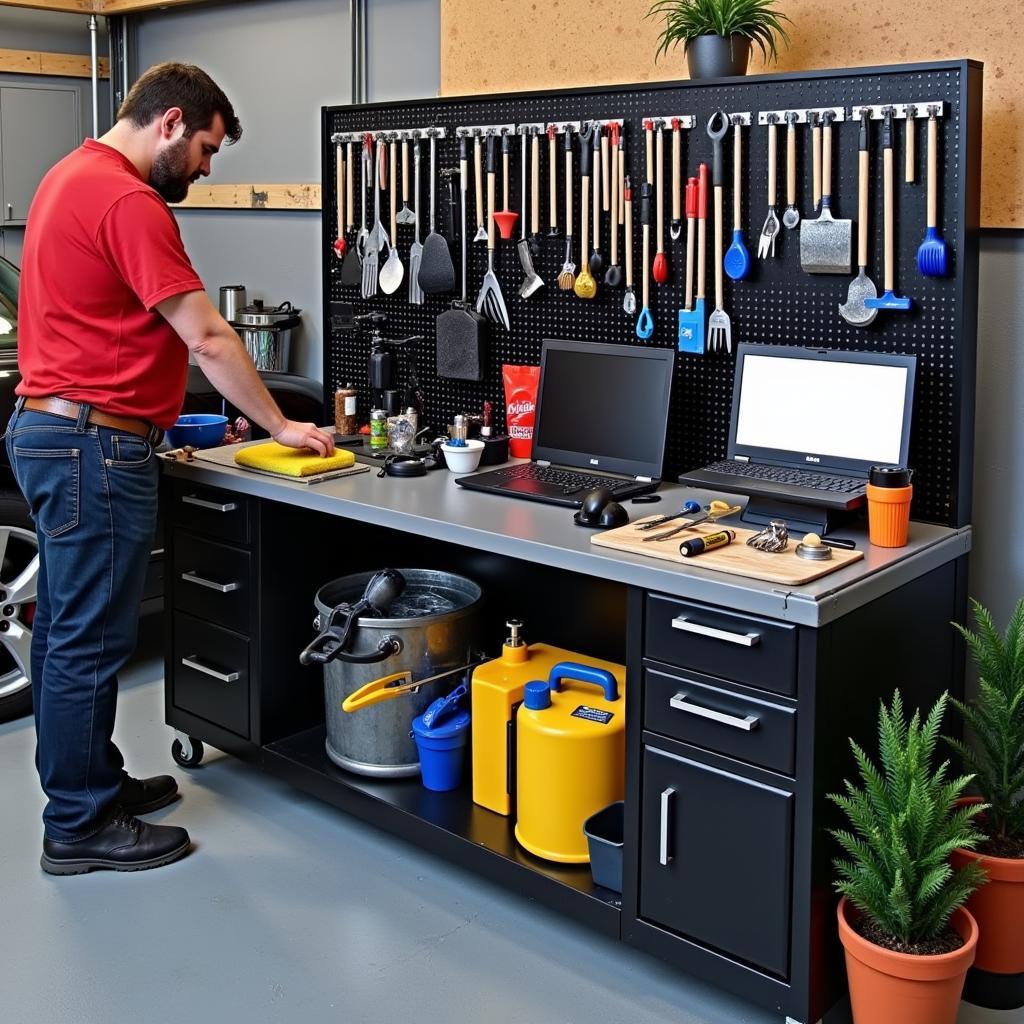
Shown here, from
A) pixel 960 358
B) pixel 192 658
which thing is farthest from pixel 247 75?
pixel 960 358

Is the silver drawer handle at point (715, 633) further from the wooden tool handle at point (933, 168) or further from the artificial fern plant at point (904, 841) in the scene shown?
the wooden tool handle at point (933, 168)

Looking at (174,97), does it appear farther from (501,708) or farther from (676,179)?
(501,708)

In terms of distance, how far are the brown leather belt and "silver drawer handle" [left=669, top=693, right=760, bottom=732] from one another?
129cm

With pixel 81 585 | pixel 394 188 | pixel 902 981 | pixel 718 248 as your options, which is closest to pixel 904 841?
pixel 902 981

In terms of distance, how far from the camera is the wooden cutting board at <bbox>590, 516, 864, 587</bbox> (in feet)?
7.12

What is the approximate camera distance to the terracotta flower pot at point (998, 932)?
2.33 m

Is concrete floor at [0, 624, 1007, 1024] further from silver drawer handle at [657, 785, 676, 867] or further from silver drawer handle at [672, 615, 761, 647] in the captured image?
silver drawer handle at [672, 615, 761, 647]

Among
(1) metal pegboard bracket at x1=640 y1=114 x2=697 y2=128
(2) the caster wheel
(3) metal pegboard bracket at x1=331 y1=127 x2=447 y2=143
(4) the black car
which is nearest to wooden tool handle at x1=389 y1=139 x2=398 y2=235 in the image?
(3) metal pegboard bracket at x1=331 y1=127 x2=447 y2=143

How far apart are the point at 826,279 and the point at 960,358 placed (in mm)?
340

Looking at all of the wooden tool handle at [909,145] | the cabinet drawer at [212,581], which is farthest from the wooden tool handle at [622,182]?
the cabinet drawer at [212,581]

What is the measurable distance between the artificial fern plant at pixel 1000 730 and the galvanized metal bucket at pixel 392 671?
112 cm

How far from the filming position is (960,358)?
2.55 meters

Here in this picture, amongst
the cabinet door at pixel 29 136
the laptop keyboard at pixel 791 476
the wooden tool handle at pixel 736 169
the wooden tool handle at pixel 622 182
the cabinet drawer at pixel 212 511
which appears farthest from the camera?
the cabinet door at pixel 29 136

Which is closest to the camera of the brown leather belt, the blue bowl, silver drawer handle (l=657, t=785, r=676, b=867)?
silver drawer handle (l=657, t=785, r=676, b=867)
